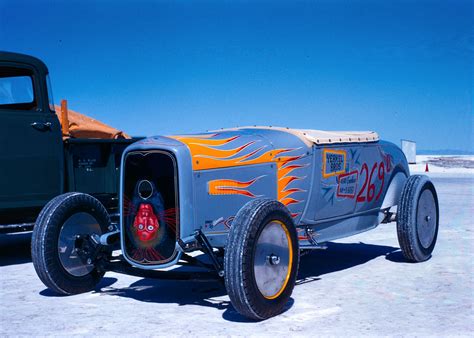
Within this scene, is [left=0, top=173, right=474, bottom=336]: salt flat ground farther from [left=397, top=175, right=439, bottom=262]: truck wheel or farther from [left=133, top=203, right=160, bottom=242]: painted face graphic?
[left=133, top=203, right=160, bottom=242]: painted face graphic

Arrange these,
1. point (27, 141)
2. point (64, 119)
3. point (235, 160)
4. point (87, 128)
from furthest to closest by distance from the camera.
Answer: point (87, 128)
point (64, 119)
point (27, 141)
point (235, 160)

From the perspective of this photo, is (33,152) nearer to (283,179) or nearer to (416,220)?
(283,179)

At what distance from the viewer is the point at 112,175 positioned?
816 centimetres

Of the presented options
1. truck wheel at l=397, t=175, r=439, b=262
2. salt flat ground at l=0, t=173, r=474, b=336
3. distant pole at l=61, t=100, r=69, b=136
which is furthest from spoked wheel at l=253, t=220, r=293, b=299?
distant pole at l=61, t=100, r=69, b=136

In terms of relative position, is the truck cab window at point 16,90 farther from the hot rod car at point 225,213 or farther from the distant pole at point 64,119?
the hot rod car at point 225,213

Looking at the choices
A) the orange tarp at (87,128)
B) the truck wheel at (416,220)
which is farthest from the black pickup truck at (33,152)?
the truck wheel at (416,220)

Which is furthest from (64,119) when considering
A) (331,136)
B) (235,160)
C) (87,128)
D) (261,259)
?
(261,259)

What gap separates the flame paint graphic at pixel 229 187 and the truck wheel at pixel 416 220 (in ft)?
7.17

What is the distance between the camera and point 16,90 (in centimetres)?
756

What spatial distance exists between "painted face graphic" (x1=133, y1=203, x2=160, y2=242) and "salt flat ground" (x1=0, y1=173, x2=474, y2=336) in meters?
0.59

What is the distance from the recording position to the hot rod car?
463 centimetres

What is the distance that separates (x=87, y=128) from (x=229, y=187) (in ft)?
13.0

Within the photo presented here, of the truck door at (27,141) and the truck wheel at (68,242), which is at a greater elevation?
the truck door at (27,141)

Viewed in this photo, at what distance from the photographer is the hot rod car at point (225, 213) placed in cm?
463
